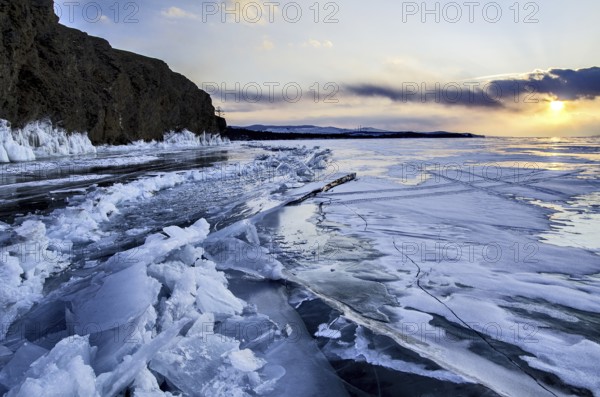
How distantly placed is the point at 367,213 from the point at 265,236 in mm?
2138

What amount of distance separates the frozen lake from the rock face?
27.0 meters

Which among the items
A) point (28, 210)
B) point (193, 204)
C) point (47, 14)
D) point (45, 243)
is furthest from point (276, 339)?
point (47, 14)

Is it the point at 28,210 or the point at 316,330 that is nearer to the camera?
the point at 316,330

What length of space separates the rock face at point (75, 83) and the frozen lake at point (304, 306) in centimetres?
2697

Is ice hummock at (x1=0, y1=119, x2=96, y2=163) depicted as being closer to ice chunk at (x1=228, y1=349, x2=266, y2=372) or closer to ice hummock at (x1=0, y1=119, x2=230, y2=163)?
ice hummock at (x1=0, y1=119, x2=230, y2=163)

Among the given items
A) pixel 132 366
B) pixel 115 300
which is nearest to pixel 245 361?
pixel 132 366

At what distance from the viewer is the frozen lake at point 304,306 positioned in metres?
1.97

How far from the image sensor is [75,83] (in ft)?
125

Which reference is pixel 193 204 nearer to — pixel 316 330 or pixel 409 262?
pixel 409 262

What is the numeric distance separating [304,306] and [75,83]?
141ft

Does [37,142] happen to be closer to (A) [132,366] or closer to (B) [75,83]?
(B) [75,83]

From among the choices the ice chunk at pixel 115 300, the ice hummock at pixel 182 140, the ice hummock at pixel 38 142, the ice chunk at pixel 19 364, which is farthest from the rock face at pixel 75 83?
the ice chunk at pixel 19 364

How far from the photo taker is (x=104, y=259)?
408 centimetres

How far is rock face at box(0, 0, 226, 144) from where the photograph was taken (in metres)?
26.7
